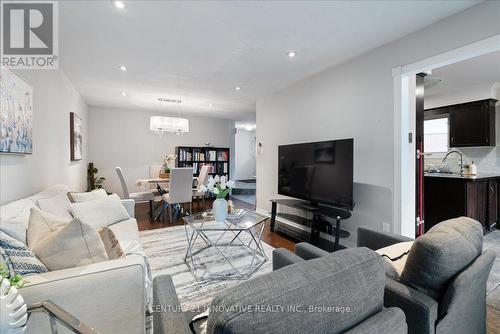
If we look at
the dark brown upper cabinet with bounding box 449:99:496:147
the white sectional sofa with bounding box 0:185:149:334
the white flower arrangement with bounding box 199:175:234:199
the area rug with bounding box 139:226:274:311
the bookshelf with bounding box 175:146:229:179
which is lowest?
the area rug with bounding box 139:226:274:311

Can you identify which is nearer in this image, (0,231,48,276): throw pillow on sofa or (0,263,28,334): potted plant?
(0,263,28,334): potted plant


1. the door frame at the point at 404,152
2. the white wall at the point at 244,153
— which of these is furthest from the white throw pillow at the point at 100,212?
the white wall at the point at 244,153

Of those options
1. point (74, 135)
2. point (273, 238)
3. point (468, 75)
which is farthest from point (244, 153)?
point (468, 75)

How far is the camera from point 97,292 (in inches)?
45.0

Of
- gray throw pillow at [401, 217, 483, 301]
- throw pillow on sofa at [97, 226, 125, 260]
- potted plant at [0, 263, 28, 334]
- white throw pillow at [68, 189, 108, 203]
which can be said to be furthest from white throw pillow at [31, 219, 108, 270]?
gray throw pillow at [401, 217, 483, 301]

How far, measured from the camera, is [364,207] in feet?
9.33

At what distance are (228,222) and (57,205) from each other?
5.31 feet

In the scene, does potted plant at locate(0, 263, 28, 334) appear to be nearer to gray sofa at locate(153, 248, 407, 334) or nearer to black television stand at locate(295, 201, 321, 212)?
gray sofa at locate(153, 248, 407, 334)

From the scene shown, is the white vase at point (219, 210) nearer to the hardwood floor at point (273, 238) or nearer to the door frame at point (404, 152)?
the hardwood floor at point (273, 238)

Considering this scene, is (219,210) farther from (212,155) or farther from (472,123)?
(472,123)

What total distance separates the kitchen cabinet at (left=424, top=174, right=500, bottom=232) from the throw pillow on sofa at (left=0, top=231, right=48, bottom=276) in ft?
14.4

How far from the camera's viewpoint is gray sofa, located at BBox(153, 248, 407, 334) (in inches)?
20.4

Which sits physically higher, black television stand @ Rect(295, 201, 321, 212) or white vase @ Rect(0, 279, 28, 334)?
white vase @ Rect(0, 279, 28, 334)

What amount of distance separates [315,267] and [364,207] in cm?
252
